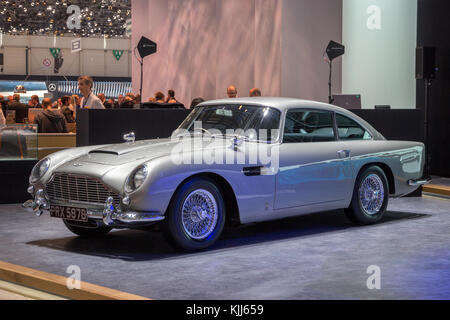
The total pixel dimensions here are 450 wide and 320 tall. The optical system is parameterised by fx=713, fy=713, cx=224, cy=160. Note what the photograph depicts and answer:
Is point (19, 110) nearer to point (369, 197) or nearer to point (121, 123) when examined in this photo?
point (121, 123)

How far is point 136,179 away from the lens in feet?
21.1

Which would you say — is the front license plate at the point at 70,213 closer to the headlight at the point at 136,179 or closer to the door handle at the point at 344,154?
the headlight at the point at 136,179

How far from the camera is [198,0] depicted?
62.6 ft

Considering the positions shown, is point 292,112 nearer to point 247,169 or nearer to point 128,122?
point 247,169

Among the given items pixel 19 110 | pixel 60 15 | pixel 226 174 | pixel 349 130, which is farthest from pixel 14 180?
pixel 60 15

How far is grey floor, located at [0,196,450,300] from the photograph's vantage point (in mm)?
5371

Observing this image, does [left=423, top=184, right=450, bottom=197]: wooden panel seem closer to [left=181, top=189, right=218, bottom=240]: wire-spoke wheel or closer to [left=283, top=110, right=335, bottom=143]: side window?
[left=283, top=110, right=335, bottom=143]: side window

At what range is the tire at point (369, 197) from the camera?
8.37 meters

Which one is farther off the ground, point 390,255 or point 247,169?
point 247,169

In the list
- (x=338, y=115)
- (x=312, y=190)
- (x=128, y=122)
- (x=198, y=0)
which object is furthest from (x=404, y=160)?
(x=198, y=0)

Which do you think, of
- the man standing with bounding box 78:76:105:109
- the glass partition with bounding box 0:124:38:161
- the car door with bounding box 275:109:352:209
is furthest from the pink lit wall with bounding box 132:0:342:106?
the car door with bounding box 275:109:352:209

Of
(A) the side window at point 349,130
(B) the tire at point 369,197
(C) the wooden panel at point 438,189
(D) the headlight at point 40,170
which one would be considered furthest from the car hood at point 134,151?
(C) the wooden panel at point 438,189

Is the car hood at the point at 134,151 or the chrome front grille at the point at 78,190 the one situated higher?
the car hood at the point at 134,151

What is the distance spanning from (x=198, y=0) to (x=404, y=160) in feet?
37.4
